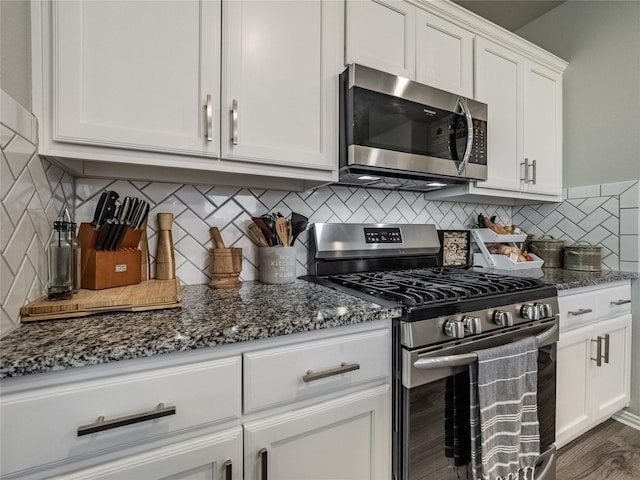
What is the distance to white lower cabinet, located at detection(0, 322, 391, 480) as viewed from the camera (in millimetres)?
601

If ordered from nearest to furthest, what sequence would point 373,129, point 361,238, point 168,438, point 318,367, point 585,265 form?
point 168,438 → point 318,367 → point 373,129 → point 361,238 → point 585,265

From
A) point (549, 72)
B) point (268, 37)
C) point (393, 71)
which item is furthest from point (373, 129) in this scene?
point (549, 72)

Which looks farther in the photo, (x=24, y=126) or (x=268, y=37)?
(x=268, y=37)

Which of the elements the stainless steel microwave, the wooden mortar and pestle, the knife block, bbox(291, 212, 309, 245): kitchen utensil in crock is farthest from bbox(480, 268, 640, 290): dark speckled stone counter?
the knife block

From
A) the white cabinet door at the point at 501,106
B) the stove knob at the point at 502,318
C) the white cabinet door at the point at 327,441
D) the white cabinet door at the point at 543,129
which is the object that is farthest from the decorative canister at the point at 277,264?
the white cabinet door at the point at 543,129

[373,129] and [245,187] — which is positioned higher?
[373,129]

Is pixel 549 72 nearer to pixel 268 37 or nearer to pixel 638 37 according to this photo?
pixel 638 37

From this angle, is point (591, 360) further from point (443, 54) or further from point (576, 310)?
point (443, 54)

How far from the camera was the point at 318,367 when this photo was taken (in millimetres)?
862

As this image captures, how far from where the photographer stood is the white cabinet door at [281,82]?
1069 mm

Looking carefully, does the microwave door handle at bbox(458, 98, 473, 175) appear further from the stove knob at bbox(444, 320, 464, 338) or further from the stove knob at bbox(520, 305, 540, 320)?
the stove knob at bbox(444, 320, 464, 338)

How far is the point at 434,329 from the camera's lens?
98 cm

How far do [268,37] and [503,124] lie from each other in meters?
1.39

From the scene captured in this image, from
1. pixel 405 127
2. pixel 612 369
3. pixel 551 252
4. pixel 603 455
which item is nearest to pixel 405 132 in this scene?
pixel 405 127
